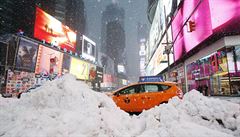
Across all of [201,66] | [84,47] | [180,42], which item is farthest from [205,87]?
[84,47]

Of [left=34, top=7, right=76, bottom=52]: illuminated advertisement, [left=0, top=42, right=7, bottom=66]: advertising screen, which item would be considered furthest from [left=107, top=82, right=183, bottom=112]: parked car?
[left=34, top=7, right=76, bottom=52]: illuminated advertisement

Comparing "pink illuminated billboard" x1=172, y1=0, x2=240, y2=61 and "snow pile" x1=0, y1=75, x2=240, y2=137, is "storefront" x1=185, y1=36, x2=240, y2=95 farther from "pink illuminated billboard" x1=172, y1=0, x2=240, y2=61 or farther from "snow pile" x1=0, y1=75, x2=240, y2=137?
"snow pile" x1=0, y1=75, x2=240, y2=137

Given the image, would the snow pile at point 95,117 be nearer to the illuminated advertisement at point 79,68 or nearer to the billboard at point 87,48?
the illuminated advertisement at point 79,68

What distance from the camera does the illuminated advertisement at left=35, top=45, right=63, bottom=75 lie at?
77.6 ft

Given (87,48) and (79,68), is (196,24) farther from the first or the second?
(87,48)

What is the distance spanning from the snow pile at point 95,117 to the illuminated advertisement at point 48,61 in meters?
21.3

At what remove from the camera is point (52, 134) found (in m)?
2.87

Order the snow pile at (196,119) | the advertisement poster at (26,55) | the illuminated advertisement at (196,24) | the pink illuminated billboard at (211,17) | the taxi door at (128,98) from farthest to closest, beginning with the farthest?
the advertisement poster at (26,55)
the illuminated advertisement at (196,24)
the pink illuminated billboard at (211,17)
the taxi door at (128,98)
the snow pile at (196,119)

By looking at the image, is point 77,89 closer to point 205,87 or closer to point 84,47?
point 205,87

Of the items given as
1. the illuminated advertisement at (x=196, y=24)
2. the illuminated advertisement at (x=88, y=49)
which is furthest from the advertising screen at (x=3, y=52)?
the illuminated advertisement at (x=88, y=49)

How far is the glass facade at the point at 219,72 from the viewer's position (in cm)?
1270

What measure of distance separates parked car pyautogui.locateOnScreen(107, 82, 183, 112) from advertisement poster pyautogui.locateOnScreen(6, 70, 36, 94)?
15.4m

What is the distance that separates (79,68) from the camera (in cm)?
3500

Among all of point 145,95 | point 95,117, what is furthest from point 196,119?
point 145,95
